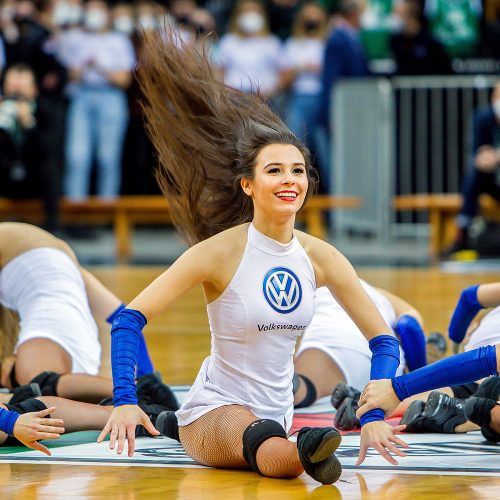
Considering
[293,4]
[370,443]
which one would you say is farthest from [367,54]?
[370,443]

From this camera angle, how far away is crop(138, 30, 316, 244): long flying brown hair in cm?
448

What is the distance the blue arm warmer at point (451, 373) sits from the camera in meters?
3.65

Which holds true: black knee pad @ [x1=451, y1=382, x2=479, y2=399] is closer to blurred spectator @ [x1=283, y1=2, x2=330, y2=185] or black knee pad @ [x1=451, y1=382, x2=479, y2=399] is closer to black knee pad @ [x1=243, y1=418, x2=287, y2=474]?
black knee pad @ [x1=243, y1=418, x2=287, y2=474]

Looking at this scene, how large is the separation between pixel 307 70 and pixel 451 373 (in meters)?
10.1

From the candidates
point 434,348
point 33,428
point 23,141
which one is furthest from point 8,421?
point 23,141

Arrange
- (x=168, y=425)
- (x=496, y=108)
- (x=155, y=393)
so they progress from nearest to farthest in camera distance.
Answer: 1. (x=168, y=425)
2. (x=155, y=393)
3. (x=496, y=108)

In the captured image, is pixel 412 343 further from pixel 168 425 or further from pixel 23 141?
pixel 23 141

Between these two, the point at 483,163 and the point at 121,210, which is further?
the point at 121,210

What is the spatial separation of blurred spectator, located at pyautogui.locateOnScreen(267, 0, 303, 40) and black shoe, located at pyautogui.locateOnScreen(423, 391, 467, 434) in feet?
33.9

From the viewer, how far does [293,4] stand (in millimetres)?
14617

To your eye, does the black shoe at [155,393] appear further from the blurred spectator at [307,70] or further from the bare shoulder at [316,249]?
the blurred spectator at [307,70]

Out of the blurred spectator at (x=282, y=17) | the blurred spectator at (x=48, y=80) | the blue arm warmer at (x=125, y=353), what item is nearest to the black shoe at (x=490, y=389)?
the blue arm warmer at (x=125, y=353)

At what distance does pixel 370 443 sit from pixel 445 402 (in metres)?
0.95

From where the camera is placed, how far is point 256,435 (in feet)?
12.0
